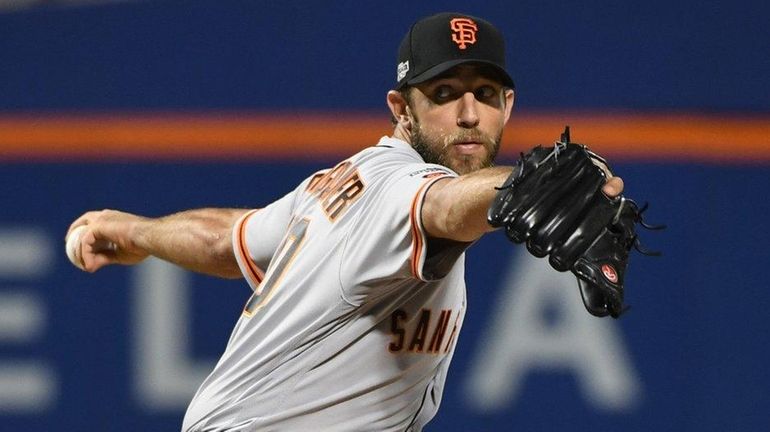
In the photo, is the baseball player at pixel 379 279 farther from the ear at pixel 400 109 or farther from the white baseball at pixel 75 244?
the white baseball at pixel 75 244

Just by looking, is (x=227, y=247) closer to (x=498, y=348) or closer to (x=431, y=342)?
(x=431, y=342)

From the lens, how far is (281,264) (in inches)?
124

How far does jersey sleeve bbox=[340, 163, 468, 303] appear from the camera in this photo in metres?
2.72

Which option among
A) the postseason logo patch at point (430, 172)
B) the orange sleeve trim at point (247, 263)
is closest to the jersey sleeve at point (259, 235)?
the orange sleeve trim at point (247, 263)

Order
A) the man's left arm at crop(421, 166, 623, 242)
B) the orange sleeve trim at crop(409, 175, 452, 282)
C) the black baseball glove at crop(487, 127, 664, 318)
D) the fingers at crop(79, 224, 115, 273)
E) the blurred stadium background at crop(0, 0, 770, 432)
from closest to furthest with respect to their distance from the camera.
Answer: the black baseball glove at crop(487, 127, 664, 318), the man's left arm at crop(421, 166, 623, 242), the orange sleeve trim at crop(409, 175, 452, 282), the fingers at crop(79, 224, 115, 273), the blurred stadium background at crop(0, 0, 770, 432)

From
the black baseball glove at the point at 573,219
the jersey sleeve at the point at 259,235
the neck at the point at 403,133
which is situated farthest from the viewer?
the jersey sleeve at the point at 259,235

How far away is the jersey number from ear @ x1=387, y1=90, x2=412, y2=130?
41cm

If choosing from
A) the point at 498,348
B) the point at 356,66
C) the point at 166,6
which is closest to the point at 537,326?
the point at 498,348

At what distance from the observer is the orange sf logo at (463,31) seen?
3234 millimetres

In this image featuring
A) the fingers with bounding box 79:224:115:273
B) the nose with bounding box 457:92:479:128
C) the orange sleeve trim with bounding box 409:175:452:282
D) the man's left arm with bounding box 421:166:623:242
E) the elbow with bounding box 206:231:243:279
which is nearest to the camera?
the man's left arm with bounding box 421:166:623:242

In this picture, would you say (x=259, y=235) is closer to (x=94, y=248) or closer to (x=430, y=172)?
(x=94, y=248)

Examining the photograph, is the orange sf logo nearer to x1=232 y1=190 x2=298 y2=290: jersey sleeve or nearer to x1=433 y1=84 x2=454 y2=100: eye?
x1=433 y1=84 x2=454 y2=100: eye

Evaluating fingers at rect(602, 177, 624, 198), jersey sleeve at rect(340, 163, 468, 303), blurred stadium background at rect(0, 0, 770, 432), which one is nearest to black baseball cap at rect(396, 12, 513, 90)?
jersey sleeve at rect(340, 163, 468, 303)

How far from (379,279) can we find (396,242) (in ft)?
0.40
